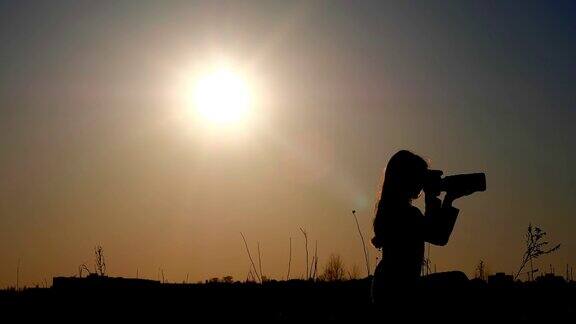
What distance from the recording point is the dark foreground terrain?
7.46 m

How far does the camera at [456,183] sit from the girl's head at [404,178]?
0.22 feet

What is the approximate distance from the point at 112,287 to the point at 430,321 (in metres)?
4.23

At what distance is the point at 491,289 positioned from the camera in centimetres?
851

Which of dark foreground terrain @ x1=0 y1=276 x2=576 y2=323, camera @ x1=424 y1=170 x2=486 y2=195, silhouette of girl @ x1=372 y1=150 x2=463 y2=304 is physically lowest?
dark foreground terrain @ x1=0 y1=276 x2=576 y2=323

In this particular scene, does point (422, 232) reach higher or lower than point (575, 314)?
higher

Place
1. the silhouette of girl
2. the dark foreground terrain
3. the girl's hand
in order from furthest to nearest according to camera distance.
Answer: the dark foreground terrain < the girl's hand < the silhouette of girl

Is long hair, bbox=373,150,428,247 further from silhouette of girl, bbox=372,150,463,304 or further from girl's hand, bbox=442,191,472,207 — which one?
girl's hand, bbox=442,191,472,207

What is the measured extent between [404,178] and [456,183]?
42 cm

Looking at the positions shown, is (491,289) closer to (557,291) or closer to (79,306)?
(557,291)

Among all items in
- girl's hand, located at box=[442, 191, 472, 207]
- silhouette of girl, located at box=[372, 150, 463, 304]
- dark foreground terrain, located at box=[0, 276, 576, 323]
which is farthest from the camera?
dark foreground terrain, located at box=[0, 276, 576, 323]

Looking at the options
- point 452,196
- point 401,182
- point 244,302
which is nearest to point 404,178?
point 401,182

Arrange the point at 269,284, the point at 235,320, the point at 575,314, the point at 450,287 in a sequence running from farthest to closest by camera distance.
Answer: the point at 269,284
the point at 235,320
the point at 575,314
the point at 450,287

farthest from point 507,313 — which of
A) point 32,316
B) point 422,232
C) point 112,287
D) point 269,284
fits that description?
point 32,316

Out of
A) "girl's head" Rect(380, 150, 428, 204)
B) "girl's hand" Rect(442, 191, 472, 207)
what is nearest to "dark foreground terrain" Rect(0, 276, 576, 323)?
"girl's hand" Rect(442, 191, 472, 207)
